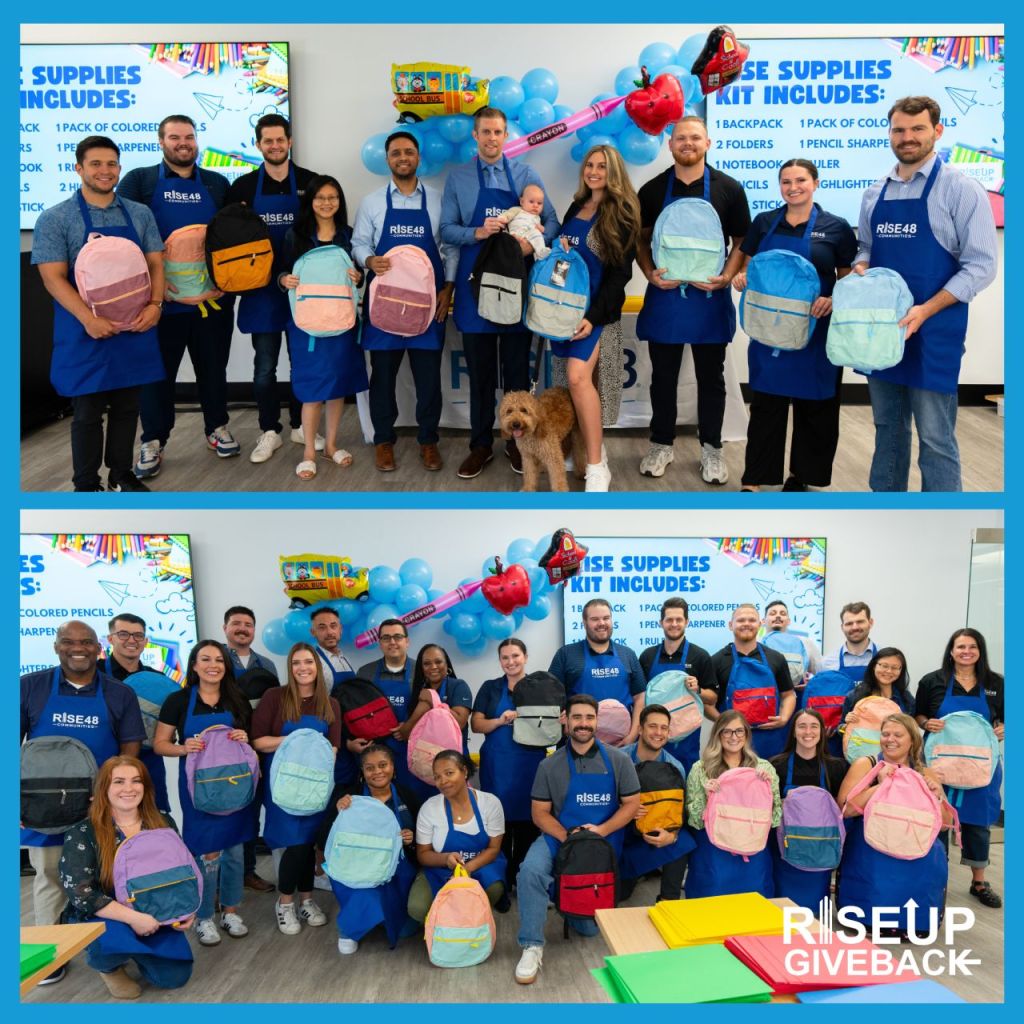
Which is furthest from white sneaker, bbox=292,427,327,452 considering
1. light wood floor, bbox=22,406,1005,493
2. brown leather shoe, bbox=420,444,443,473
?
brown leather shoe, bbox=420,444,443,473

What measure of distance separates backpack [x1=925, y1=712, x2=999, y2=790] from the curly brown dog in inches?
79.7

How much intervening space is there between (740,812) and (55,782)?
264 centimetres

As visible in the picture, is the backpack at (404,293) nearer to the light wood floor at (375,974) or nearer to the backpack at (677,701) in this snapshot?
the backpack at (677,701)

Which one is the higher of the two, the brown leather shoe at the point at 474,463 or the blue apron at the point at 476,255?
the blue apron at the point at 476,255

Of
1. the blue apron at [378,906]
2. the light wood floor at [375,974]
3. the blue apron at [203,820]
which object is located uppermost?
the blue apron at [203,820]

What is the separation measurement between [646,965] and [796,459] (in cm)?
235

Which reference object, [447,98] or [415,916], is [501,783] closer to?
[415,916]

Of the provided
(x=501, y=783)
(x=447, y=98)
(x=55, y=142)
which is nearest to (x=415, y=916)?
(x=501, y=783)

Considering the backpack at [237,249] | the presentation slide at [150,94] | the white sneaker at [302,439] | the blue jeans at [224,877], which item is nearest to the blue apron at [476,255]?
the backpack at [237,249]

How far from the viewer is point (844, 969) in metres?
2.82

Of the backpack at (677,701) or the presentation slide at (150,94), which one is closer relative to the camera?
the backpack at (677,701)

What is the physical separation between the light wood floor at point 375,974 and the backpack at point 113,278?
2.49m

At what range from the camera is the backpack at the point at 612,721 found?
4.78 meters

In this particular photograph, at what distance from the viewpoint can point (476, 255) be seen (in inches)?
178
